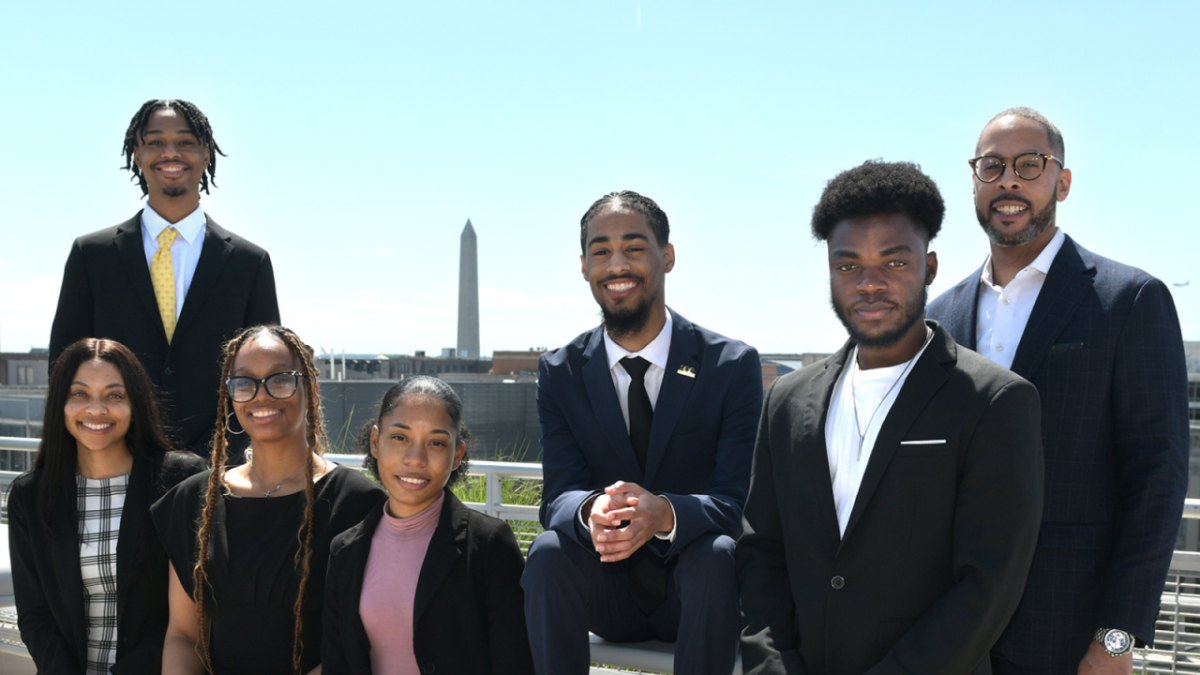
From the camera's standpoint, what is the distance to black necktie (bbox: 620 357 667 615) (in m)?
2.92

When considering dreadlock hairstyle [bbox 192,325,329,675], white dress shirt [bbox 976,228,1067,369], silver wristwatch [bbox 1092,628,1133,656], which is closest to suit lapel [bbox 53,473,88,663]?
dreadlock hairstyle [bbox 192,325,329,675]

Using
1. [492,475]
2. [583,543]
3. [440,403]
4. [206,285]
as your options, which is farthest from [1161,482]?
[206,285]

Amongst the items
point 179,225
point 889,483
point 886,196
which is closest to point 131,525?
point 179,225

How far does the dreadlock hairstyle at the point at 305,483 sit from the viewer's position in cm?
308

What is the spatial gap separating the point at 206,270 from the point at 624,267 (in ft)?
6.06

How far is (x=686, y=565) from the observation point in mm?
2771

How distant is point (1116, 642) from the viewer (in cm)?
238

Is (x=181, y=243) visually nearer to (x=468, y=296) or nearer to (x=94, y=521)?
(x=94, y=521)

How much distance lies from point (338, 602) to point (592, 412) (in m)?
1.02

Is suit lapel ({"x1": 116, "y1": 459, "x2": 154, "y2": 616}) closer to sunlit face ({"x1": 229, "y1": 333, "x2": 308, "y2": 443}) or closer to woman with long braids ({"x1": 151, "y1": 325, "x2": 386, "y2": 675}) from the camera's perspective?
woman with long braids ({"x1": 151, "y1": 325, "x2": 386, "y2": 675})

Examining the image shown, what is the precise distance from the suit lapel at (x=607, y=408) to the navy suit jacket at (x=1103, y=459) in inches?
49.0

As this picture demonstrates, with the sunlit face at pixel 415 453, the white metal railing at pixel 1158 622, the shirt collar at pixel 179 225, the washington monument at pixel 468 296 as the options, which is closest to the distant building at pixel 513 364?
the washington monument at pixel 468 296

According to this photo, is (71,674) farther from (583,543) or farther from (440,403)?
(583,543)

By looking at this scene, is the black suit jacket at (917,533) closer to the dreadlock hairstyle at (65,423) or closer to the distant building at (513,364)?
the dreadlock hairstyle at (65,423)
